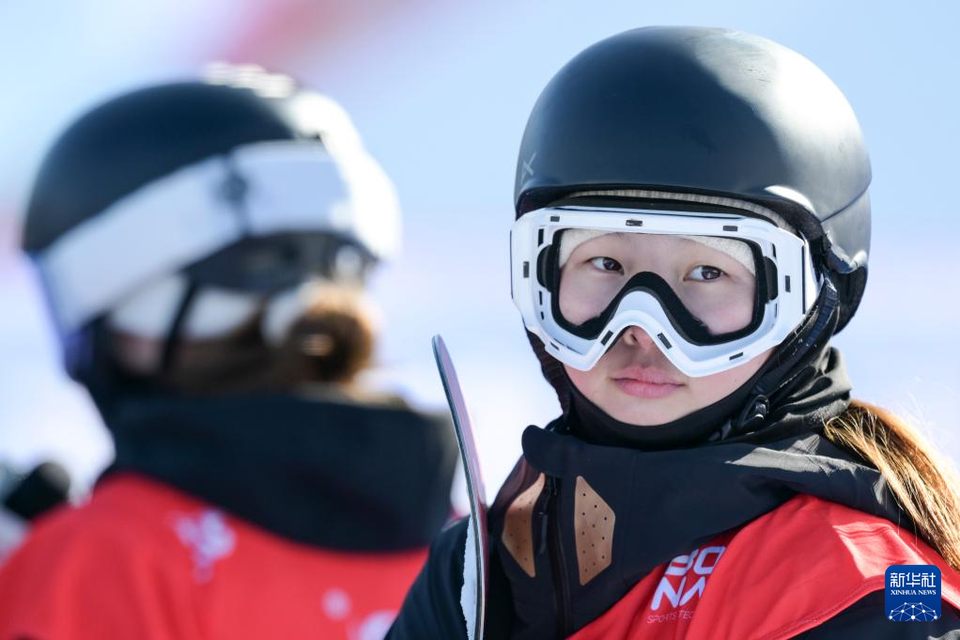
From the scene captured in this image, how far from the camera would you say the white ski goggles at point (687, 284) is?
2.08 metres

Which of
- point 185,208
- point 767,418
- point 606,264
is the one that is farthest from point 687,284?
point 185,208

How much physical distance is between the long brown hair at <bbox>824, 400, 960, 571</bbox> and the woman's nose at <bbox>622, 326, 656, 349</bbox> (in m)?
0.31

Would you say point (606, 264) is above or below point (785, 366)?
above

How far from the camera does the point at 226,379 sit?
149 inches

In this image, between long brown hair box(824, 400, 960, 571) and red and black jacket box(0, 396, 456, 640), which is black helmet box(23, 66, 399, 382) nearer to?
red and black jacket box(0, 396, 456, 640)

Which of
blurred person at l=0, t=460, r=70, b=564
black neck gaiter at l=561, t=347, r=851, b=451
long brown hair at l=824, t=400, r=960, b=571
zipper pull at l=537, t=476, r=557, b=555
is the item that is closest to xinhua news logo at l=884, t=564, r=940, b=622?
long brown hair at l=824, t=400, r=960, b=571

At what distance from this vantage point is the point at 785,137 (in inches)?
87.0

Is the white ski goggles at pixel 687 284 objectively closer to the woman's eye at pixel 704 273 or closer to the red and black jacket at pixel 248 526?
the woman's eye at pixel 704 273

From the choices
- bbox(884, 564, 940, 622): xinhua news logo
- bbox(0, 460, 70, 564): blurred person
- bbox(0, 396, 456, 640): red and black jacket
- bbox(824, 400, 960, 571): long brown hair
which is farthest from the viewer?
bbox(0, 460, 70, 564): blurred person

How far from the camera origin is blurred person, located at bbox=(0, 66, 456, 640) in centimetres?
335

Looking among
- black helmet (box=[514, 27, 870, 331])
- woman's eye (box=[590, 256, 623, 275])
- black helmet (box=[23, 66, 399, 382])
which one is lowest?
black helmet (box=[23, 66, 399, 382])

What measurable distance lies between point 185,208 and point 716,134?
7.07 feet

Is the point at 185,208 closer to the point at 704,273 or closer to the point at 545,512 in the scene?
the point at 545,512

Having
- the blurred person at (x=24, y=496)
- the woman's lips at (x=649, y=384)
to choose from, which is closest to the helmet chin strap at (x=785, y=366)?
the woman's lips at (x=649, y=384)
